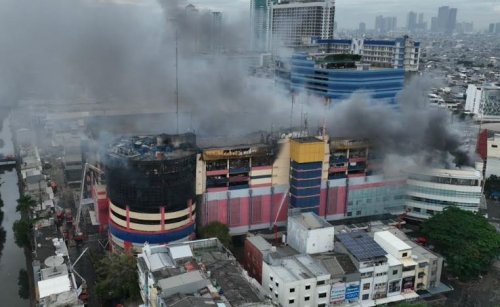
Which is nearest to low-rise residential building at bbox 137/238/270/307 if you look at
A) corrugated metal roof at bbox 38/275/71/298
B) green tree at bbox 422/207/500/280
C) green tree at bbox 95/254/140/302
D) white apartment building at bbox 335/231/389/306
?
green tree at bbox 95/254/140/302

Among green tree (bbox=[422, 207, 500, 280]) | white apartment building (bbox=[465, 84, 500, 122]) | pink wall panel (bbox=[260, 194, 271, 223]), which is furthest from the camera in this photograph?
white apartment building (bbox=[465, 84, 500, 122])

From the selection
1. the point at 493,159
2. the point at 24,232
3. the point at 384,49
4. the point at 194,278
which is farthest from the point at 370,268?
the point at 384,49

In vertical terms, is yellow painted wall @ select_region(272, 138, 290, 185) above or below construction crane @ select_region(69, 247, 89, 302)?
above

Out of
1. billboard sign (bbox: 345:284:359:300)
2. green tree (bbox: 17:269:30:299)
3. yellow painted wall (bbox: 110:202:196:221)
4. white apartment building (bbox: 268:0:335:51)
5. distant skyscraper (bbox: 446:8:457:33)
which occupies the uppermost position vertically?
distant skyscraper (bbox: 446:8:457:33)

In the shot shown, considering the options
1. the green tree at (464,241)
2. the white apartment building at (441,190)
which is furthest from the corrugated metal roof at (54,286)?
the white apartment building at (441,190)

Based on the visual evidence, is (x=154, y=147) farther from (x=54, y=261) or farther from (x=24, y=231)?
(x=24, y=231)

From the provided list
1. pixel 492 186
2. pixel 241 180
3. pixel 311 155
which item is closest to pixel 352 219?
pixel 311 155

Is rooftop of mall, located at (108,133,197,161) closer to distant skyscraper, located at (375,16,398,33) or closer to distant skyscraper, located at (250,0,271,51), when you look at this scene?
distant skyscraper, located at (250,0,271,51)
